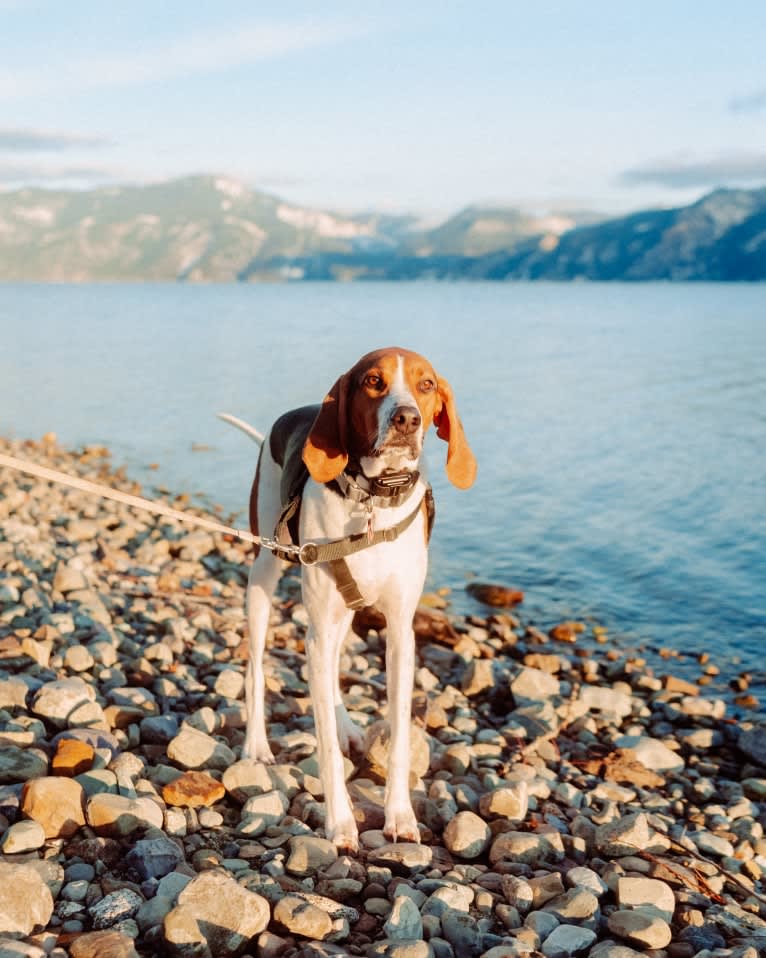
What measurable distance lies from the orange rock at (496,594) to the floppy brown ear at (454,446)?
7.35 metres

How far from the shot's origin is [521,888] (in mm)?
3934

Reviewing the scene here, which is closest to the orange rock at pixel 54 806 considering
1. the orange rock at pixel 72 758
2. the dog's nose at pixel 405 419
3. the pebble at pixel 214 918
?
the orange rock at pixel 72 758

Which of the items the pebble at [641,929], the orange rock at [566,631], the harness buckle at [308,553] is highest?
the harness buckle at [308,553]

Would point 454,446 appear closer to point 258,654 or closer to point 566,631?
point 258,654

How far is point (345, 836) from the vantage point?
14.1 ft

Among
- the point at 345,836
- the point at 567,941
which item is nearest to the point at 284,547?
the point at 345,836

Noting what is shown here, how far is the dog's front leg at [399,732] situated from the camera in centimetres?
448

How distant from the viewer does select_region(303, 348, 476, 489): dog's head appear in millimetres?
3928

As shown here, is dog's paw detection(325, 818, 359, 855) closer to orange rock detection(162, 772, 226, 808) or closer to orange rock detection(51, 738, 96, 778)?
orange rock detection(162, 772, 226, 808)

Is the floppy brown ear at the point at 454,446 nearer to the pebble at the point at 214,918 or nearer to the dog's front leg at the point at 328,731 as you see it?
the dog's front leg at the point at 328,731

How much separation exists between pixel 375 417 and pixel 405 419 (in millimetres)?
193

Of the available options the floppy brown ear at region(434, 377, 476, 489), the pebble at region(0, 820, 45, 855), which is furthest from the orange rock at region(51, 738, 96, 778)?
the floppy brown ear at region(434, 377, 476, 489)

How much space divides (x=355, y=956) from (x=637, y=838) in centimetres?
194

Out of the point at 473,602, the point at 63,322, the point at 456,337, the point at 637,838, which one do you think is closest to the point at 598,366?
the point at 456,337
